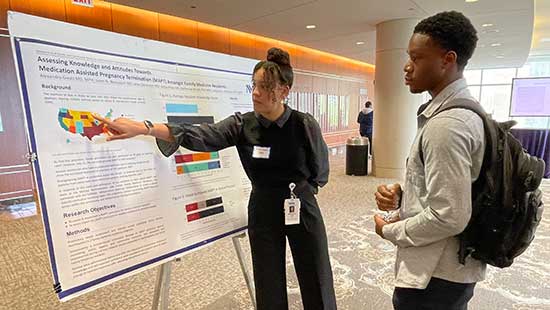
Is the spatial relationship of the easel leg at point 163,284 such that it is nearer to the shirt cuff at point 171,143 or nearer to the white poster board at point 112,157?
the white poster board at point 112,157

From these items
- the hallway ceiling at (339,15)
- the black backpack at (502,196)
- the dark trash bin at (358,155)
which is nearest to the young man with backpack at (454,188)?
the black backpack at (502,196)

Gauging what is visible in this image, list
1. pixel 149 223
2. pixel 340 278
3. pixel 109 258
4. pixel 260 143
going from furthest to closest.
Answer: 1. pixel 340 278
2. pixel 260 143
3. pixel 149 223
4. pixel 109 258

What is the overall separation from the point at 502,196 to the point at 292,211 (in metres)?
0.84

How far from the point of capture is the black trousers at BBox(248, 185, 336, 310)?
1.61 meters

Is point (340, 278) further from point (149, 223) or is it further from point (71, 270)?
point (71, 270)

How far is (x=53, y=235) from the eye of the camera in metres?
1.17

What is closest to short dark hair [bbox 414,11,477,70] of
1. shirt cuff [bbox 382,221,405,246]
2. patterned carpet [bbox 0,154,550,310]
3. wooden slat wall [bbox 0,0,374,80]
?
shirt cuff [bbox 382,221,405,246]

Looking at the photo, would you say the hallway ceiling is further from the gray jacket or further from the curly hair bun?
the gray jacket

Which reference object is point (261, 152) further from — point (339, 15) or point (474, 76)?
point (474, 76)

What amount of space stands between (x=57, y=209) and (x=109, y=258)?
0.90ft

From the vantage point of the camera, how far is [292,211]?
1570mm

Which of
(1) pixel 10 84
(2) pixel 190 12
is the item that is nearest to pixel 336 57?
(2) pixel 190 12

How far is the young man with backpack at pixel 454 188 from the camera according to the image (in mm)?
934

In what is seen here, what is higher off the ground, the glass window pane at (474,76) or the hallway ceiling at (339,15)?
the hallway ceiling at (339,15)
